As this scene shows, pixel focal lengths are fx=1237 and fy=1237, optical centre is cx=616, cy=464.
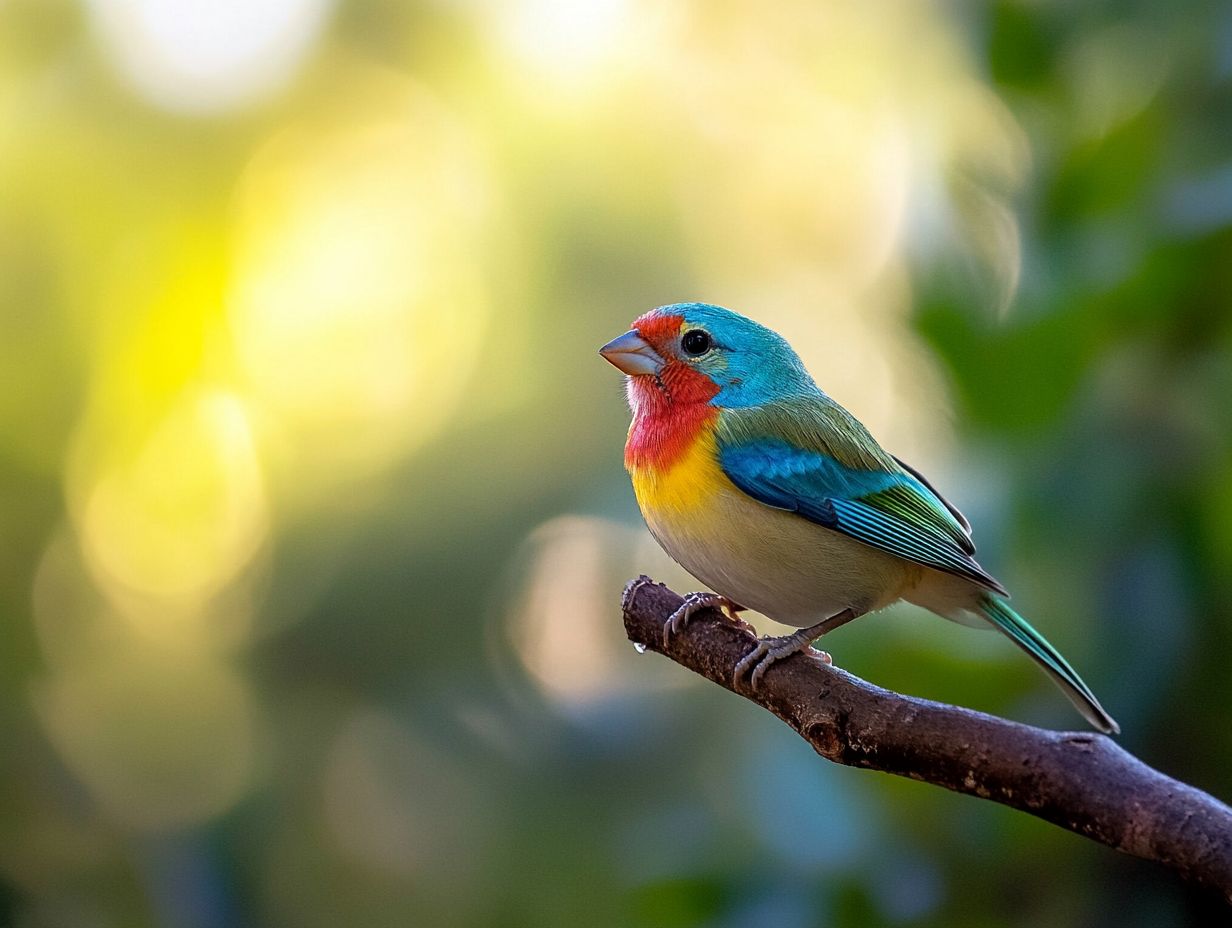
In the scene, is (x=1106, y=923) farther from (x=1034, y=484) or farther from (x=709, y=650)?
(x=709, y=650)

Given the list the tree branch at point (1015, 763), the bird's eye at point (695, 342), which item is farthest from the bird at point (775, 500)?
the tree branch at point (1015, 763)

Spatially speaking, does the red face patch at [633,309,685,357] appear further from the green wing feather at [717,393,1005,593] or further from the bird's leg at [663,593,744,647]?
→ the bird's leg at [663,593,744,647]

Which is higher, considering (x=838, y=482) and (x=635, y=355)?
(x=635, y=355)

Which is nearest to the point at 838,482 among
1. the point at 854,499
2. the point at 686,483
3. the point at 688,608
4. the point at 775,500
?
the point at 854,499

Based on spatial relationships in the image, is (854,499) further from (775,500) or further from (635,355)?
(635,355)

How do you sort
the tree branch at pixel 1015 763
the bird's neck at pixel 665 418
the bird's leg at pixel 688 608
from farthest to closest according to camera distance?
the bird's neck at pixel 665 418, the bird's leg at pixel 688 608, the tree branch at pixel 1015 763

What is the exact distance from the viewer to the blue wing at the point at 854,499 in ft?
7.77

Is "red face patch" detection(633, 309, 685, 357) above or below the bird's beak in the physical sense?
above

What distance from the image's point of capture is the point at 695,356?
2.65 m

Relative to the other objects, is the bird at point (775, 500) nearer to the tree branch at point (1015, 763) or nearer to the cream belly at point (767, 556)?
the cream belly at point (767, 556)

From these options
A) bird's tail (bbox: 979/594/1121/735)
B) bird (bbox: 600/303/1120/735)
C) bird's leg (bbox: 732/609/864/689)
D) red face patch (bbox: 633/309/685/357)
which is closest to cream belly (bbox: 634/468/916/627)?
bird (bbox: 600/303/1120/735)

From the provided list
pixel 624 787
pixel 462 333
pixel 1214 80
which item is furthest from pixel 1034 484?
pixel 462 333

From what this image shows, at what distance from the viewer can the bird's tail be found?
2.26m

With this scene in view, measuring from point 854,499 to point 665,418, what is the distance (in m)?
0.42
